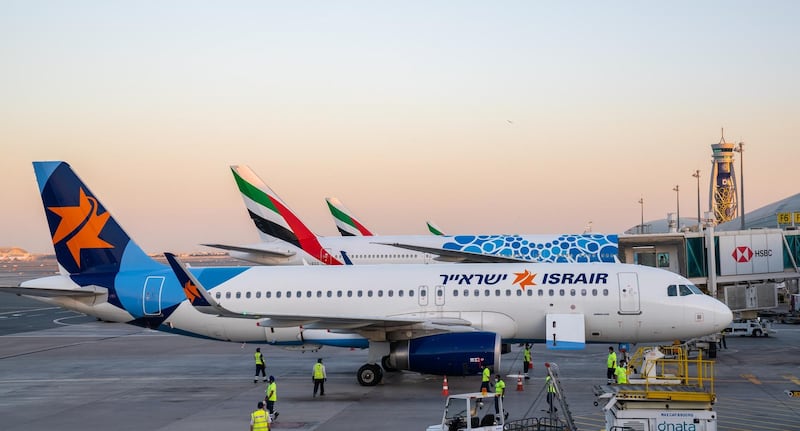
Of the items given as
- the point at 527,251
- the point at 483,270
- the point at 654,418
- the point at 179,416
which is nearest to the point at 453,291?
the point at 483,270

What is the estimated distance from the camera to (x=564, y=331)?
28.8 meters

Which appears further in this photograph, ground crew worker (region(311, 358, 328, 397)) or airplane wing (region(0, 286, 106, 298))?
airplane wing (region(0, 286, 106, 298))

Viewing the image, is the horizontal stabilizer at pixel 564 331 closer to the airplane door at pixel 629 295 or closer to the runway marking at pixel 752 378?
the airplane door at pixel 629 295

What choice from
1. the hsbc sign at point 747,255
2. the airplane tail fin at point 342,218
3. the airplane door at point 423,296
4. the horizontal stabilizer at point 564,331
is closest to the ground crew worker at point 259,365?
the airplane door at point 423,296

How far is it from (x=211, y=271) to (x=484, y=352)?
12.4m

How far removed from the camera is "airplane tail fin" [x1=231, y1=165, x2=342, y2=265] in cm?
4969

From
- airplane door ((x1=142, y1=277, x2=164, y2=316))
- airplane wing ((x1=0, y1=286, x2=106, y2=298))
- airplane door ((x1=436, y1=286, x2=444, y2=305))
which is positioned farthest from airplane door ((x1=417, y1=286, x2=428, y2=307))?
airplane wing ((x1=0, y1=286, x2=106, y2=298))

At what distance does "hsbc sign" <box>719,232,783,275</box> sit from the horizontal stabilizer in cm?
1522

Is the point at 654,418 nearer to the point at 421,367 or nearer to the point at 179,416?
the point at 421,367

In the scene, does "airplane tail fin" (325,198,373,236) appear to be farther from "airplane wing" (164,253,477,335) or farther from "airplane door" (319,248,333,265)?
"airplane wing" (164,253,477,335)

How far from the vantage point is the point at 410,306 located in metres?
30.1

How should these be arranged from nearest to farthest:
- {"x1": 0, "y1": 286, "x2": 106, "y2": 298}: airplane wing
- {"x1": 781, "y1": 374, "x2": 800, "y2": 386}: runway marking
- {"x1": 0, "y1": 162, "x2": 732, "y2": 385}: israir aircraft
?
1. {"x1": 0, "y1": 162, "x2": 732, "y2": 385}: israir aircraft
2. {"x1": 781, "y1": 374, "x2": 800, "y2": 386}: runway marking
3. {"x1": 0, "y1": 286, "x2": 106, "y2": 298}: airplane wing

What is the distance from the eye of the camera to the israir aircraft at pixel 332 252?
47188 mm

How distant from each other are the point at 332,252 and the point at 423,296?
2420cm
